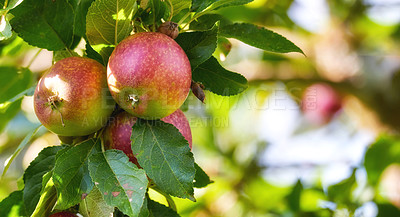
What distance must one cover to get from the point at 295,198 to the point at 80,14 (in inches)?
42.1

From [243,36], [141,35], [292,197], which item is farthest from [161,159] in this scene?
[292,197]

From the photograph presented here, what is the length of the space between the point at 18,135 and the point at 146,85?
1509mm

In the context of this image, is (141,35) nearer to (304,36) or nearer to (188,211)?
(188,211)

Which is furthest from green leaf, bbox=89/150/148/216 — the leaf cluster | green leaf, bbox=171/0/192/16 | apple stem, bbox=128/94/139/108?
green leaf, bbox=171/0/192/16

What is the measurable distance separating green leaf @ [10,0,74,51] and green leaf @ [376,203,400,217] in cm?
113

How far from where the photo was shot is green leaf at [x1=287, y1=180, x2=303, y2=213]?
5.82 ft

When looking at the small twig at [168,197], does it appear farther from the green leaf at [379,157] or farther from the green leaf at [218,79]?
the green leaf at [379,157]

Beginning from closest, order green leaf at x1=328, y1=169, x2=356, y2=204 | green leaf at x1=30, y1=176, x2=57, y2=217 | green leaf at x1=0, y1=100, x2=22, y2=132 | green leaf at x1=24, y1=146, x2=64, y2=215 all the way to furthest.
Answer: green leaf at x1=30, y1=176, x2=57, y2=217
green leaf at x1=24, y1=146, x2=64, y2=215
green leaf at x1=0, y1=100, x2=22, y2=132
green leaf at x1=328, y1=169, x2=356, y2=204

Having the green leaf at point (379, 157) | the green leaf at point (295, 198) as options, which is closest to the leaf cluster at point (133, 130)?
the green leaf at point (295, 198)

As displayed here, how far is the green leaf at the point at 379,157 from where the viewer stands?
1.74 m

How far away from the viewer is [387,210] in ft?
5.16

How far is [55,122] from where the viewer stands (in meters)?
0.97

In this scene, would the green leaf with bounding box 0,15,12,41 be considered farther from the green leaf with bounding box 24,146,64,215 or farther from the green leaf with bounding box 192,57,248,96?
the green leaf with bounding box 192,57,248,96

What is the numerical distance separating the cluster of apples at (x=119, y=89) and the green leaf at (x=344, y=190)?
3.04ft
